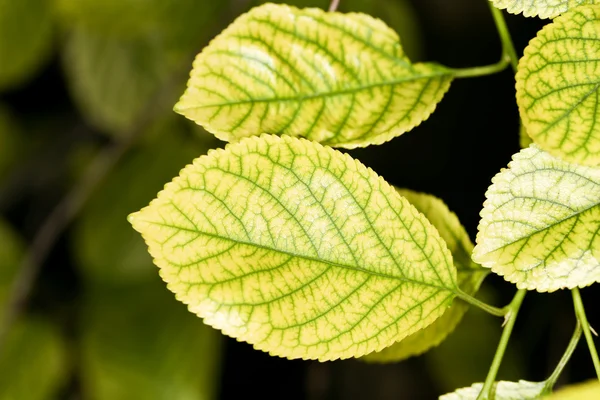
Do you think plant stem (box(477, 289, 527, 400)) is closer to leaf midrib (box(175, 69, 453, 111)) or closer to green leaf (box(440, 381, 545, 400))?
green leaf (box(440, 381, 545, 400))

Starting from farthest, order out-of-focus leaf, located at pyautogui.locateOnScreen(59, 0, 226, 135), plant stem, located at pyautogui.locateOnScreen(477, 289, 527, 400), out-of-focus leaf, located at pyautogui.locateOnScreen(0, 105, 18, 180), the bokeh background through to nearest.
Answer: out-of-focus leaf, located at pyautogui.locateOnScreen(0, 105, 18, 180) < the bokeh background < out-of-focus leaf, located at pyautogui.locateOnScreen(59, 0, 226, 135) < plant stem, located at pyautogui.locateOnScreen(477, 289, 527, 400)

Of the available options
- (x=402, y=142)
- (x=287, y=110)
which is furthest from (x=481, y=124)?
(x=287, y=110)

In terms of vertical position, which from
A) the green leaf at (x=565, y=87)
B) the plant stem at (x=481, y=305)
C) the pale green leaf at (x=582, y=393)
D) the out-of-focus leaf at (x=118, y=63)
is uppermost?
the out-of-focus leaf at (x=118, y=63)

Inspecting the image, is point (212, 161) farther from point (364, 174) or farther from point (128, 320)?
point (128, 320)

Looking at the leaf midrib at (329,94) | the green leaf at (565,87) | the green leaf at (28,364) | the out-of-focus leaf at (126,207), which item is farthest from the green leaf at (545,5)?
the green leaf at (28,364)

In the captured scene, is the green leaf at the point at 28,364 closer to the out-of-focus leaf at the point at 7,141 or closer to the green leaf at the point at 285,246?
the out-of-focus leaf at the point at 7,141

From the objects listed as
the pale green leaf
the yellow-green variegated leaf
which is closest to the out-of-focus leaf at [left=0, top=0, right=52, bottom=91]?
the yellow-green variegated leaf
